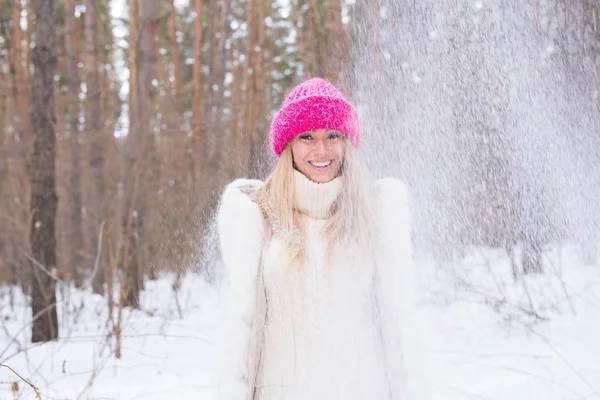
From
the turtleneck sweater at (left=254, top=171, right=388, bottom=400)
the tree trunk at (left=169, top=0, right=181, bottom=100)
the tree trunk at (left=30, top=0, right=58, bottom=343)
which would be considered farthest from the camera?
the tree trunk at (left=169, top=0, right=181, bottom=100)

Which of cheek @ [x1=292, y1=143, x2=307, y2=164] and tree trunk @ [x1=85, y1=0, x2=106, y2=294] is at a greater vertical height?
tree trunk @ [x1=85, y1=0, x2=106, y2=294]

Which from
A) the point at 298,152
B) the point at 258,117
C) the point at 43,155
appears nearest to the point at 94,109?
the point at 258,117

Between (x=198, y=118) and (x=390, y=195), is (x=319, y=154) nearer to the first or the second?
(x=390, y=195)

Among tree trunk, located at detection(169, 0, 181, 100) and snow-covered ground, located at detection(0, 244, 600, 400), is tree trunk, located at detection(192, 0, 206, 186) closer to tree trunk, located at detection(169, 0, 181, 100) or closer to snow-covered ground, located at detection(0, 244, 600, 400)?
tree trunk, located at detection(169, 0, 181, 100)

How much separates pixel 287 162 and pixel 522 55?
19.2 ft

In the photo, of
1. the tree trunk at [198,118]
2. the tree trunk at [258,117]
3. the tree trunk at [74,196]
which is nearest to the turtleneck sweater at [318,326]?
the tree trunk at [258,117]

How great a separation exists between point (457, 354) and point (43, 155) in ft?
14.0

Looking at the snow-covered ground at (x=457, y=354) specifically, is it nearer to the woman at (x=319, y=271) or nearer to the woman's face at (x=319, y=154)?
the woman at (x=319, y=271)

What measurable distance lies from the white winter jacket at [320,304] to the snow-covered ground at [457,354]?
91cm

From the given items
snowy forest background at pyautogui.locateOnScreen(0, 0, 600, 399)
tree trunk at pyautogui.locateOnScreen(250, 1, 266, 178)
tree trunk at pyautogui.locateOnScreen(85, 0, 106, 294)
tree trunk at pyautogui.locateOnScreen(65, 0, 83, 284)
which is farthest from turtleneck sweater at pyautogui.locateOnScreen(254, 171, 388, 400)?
tree trunk at pyautogui.locateOnScreen(65, 0, 83, 284)

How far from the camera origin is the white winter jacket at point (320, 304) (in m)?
1.70

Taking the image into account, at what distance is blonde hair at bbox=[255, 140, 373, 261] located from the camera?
176cm

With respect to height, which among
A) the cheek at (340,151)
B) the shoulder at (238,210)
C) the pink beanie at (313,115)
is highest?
the pink beanie at (313,115)

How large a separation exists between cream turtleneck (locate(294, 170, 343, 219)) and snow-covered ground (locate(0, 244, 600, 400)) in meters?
1.09
